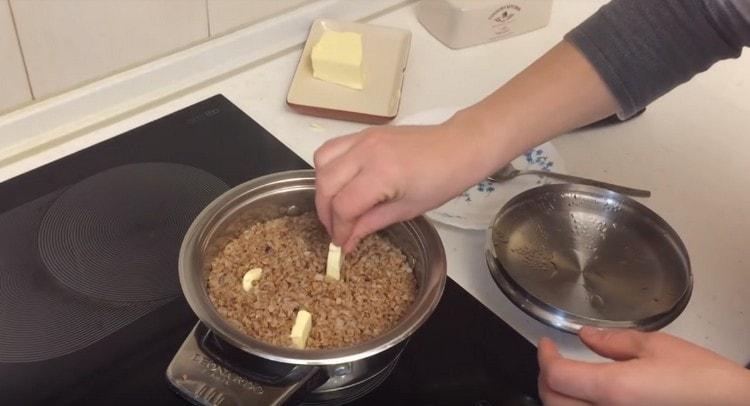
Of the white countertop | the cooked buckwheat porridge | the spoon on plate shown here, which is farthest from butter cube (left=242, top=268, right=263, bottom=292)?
the spoon on plate

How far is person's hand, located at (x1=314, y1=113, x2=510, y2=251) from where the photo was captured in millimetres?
656

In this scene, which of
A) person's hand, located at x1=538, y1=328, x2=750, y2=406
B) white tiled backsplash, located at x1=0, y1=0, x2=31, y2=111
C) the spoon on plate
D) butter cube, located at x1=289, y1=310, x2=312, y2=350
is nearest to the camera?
person's hand, located at x1=538, y1=328, x2=750, y2=406

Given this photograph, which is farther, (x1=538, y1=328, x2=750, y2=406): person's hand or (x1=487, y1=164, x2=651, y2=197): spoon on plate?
(x1=487, y1=164, x2=651, y2=197): spoon on plate

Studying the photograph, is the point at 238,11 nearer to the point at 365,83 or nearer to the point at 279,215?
the point at 365,83

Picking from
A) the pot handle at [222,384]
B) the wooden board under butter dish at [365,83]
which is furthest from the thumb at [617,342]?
the wooden board under butter dish at [365,83]

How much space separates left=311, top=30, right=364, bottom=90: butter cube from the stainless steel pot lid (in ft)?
0.97

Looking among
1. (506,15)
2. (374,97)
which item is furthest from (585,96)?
(506,15)

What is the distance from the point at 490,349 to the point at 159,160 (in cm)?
45

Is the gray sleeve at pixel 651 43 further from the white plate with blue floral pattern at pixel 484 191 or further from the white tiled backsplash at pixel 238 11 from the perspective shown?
the white tiled backsplash at pixel 238 11

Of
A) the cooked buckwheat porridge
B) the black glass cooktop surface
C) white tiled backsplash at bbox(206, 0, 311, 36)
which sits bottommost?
the black glass cooktop surface

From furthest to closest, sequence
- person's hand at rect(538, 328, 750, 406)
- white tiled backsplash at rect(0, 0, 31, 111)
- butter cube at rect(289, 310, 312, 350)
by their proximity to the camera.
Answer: white tiled backsplash at rect(0, 0, 31, 111) < butter cube at rect(289, 310, 312, 350) < person's hand at rect(538, 328, 750, 406)

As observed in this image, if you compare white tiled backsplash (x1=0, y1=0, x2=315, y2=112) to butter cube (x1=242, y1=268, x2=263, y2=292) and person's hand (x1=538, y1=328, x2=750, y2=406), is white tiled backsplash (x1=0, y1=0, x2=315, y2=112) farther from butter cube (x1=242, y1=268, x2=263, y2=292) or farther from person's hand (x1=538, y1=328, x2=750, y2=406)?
person's hand (x1=538, y1=328, x2=750, y2=406)

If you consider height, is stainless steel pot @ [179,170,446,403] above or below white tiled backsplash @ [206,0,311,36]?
below

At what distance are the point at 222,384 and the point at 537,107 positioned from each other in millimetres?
388
